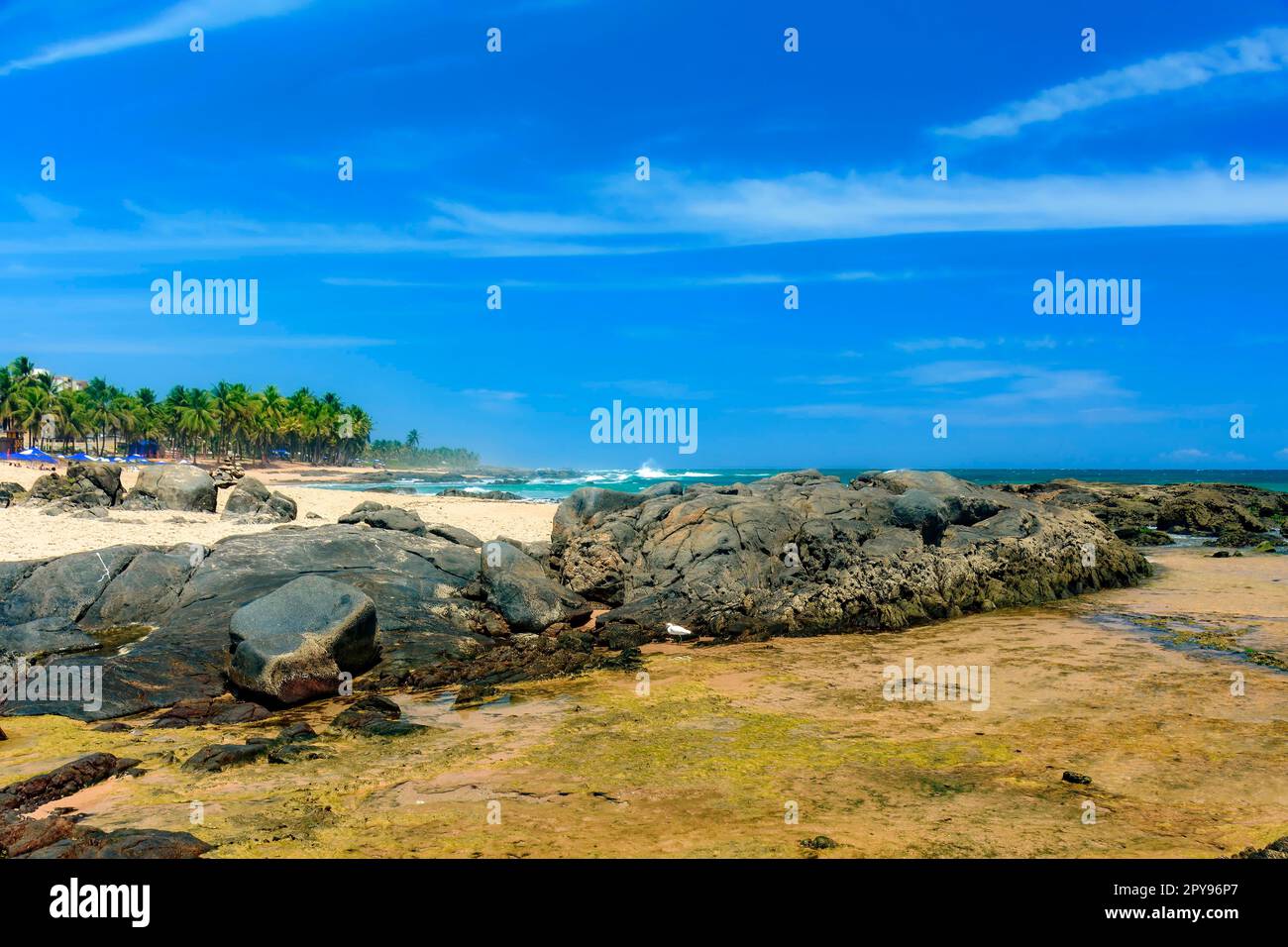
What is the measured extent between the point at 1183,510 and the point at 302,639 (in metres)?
38.1

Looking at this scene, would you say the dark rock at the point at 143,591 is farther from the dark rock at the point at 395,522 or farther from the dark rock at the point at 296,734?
the dark rock at the point at 296,734

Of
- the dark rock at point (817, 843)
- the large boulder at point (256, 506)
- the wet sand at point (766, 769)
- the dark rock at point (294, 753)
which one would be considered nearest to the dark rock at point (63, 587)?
the wet sand at point (766, 769)

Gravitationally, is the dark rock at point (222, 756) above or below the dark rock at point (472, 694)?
above

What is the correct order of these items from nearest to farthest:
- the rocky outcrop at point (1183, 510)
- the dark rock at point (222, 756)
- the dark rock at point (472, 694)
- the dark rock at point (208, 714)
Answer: the dark rock at point (222, 756), the dark rock at point (208, 714), the dark rock at point (472, 694), the rocky outcrop at point (1183, 510)

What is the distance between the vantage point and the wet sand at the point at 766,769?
6621 mm

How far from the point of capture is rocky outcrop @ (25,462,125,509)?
29.8 metres

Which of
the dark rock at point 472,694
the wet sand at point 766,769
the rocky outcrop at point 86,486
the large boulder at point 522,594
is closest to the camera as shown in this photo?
the wet sand at point 766,769

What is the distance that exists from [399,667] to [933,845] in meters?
8.71

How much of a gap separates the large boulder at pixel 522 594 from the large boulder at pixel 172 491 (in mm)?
18961

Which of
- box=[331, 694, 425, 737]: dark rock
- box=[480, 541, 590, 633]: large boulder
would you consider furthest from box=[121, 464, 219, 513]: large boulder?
box=[331, 694, 425, 737]: dark rock

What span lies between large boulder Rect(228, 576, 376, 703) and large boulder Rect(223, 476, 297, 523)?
694 inches
